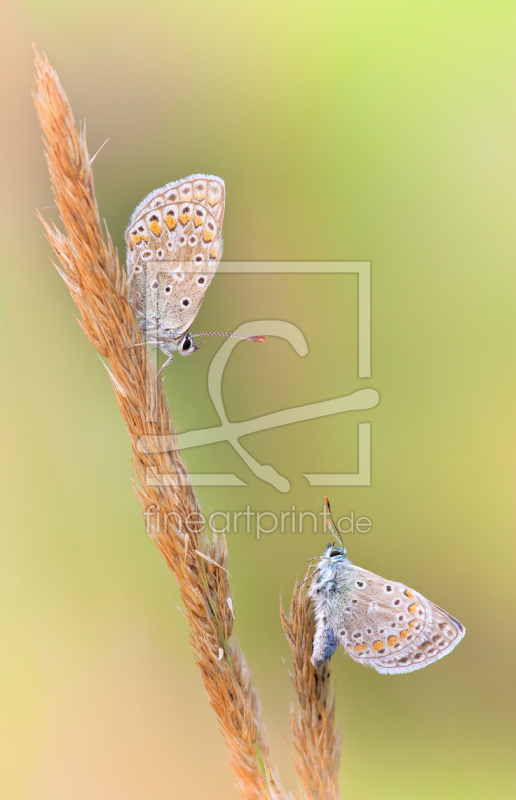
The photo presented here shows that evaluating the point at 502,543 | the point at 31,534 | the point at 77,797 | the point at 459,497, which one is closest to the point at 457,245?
the point at 459,497

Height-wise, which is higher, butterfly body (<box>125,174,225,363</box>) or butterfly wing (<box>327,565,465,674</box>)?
butterfly body (<box>125,174,225,363</box>)

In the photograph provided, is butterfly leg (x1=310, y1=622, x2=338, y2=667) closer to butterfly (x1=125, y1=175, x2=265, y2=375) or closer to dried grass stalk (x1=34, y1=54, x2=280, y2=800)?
dried grass stalk (x1=34, y1=54, x2=280, y2=800)

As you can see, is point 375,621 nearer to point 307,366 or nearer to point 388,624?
point 388,624

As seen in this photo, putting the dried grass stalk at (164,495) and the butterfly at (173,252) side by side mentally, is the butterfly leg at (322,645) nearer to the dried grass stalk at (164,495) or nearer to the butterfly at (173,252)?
the dried grass stalk at (164,495)

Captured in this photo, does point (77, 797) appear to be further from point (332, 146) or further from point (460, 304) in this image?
point (332, 146)

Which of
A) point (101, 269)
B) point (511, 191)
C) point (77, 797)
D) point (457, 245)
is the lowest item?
point (77, 797)

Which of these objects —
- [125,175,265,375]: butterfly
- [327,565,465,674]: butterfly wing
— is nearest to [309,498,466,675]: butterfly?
[327,565,465,674]: butterfly wing

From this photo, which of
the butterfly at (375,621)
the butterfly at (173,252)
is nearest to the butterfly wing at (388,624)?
the butterfly at (375,621)
